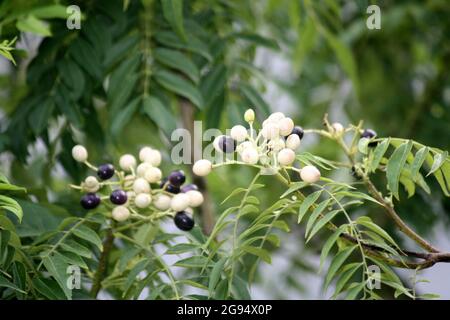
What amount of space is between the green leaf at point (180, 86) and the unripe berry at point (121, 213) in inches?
14.8

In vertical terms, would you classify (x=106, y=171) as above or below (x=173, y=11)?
below

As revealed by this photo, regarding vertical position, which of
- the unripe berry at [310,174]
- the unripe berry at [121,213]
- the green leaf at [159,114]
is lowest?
the unripe berry at [121,213]

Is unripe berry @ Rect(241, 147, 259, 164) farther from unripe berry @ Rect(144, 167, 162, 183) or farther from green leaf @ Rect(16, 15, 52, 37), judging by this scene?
green leaf @ Rect(16, 15, 52, 37)

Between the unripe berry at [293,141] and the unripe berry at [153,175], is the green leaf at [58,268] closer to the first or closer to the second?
the unripe berry at [153,175]

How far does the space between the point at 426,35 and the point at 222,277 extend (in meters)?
1.86

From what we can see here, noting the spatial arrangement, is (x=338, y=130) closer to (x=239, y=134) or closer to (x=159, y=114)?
(x=239, y=134)

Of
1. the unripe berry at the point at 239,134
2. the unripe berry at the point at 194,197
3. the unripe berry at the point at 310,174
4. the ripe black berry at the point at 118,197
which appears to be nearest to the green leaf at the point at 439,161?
the unripe berry at the point at 310,174

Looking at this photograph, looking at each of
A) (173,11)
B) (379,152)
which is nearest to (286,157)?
(379,152)

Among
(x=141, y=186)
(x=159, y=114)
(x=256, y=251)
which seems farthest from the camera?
(x=159, y=114)

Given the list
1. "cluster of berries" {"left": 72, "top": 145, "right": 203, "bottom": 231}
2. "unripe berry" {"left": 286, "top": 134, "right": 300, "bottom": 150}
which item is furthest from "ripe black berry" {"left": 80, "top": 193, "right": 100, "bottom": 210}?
"unripe berry" {"left": 286, "top": 134, "right": 300, "bottom": 150}

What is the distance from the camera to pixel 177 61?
1.75 m

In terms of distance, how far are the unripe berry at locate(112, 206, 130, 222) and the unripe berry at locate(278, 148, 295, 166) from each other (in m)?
0.34

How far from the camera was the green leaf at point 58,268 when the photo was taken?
1.24m

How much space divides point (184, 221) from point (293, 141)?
27 cm
